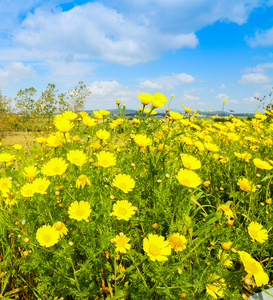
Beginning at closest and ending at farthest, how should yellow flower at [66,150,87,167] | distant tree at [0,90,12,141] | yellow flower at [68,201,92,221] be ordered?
yellow flower at [68,201,92,221] → yellow flower at [66,150,87,167] → distant tree at [0,90,12,141]

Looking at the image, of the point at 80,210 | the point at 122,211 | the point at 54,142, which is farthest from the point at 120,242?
the point at 54,142

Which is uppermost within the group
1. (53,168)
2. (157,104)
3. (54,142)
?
(157,104)

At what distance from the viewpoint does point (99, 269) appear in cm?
134

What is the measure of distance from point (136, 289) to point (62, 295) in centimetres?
45

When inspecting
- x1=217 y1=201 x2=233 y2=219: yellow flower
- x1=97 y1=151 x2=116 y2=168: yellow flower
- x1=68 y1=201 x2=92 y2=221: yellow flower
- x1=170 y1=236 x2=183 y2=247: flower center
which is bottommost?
x1=170 y1=236 x2=183 y2=247: flower center

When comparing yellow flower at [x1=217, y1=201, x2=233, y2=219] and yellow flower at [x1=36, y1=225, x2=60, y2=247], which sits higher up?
yellow flower at [x1=217, y1=201, x2=233, y2=219]

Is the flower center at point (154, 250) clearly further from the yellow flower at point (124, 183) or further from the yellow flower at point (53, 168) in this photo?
the yellow flower at point (53, 168)

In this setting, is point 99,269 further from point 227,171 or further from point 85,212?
point 227,171

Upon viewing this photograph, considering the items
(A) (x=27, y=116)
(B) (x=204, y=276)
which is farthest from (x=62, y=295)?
(A) (x=27, y=116)

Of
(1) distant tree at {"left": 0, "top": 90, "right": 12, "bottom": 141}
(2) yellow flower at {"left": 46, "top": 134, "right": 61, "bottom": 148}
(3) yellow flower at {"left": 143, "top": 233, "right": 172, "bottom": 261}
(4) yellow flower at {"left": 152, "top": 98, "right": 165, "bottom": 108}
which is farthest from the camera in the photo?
(1) distant tree at {"left": 0, "top": 90, "right": 12, "bottom": 141}

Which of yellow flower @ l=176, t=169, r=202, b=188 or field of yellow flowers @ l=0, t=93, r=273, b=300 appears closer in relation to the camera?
field of yellow flowers @ l=0, t=93, r=273, b=300

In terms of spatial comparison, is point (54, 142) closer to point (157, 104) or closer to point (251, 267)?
point (157, 104)

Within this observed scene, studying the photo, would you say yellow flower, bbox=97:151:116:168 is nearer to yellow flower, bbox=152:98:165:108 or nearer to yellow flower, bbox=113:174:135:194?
yellow flower, bbox=113:174:135:194

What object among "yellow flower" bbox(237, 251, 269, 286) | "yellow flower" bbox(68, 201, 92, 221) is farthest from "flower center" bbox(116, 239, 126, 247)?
"yellow flower" bbox(237, 251, 269, 286)
